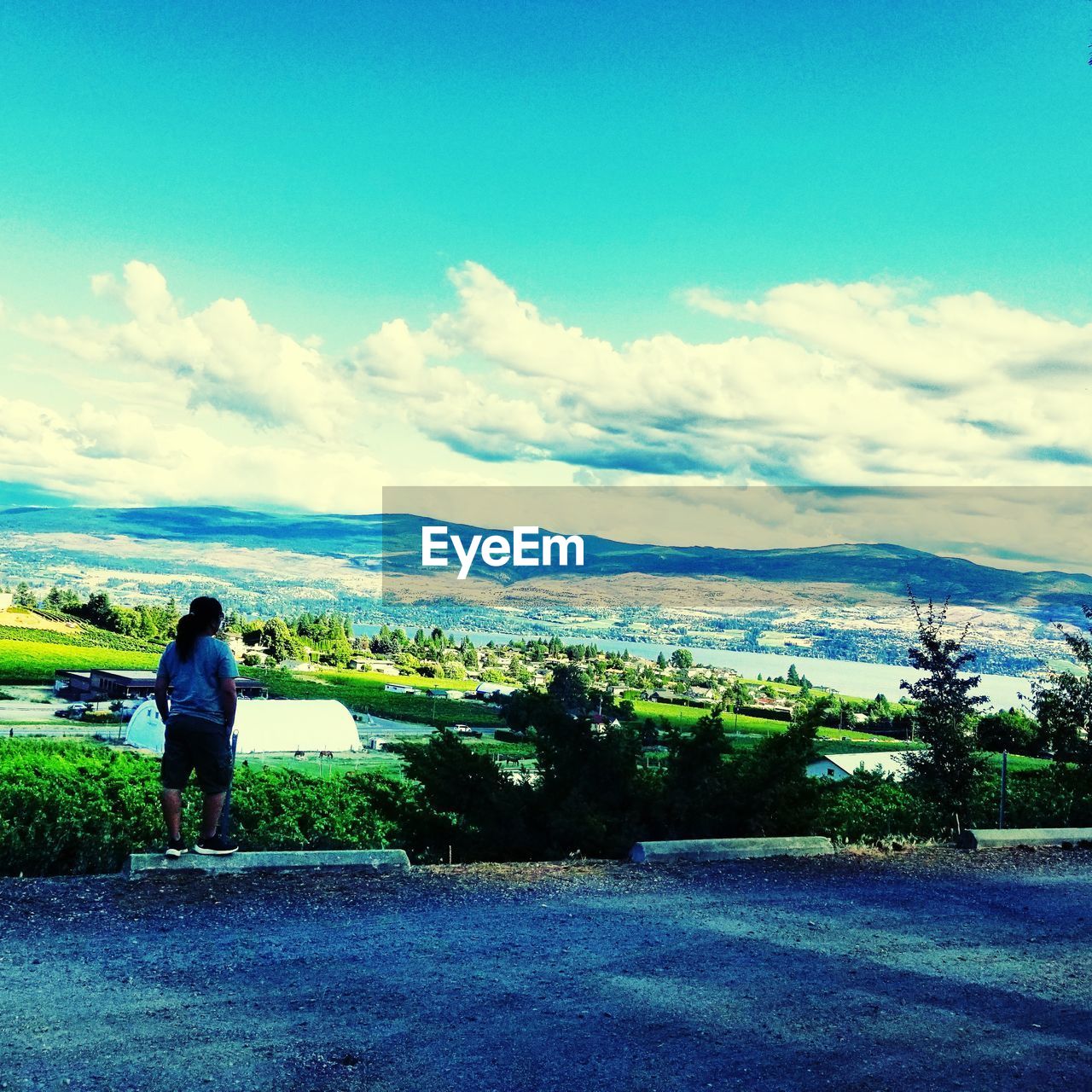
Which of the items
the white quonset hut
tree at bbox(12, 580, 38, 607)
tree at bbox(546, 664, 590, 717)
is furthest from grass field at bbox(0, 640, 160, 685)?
tree at bbox(546, 664, 590, 717)

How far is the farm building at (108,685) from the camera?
72.6m

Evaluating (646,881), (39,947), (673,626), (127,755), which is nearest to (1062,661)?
(646,881)

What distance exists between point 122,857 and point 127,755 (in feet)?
128

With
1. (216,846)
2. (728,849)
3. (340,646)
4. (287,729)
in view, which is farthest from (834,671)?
(340,646)

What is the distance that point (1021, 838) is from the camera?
9.62 meters

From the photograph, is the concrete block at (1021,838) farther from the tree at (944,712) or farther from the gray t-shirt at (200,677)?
the gray t-shirt at (200,677)

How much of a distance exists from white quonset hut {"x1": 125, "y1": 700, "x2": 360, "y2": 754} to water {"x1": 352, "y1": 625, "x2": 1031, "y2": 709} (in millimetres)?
10667

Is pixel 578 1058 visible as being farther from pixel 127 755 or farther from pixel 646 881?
pixel 127 755

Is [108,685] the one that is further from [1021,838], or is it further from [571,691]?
[1021,838]

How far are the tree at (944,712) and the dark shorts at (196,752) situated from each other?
1068cm

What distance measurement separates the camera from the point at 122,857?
24.8 ft

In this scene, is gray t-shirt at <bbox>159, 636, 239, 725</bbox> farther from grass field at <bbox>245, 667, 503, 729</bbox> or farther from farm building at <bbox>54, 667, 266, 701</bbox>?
farm building at <bbox>54, 667, 266, 701</bbox>

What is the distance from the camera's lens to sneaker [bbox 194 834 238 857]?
23.4 feet

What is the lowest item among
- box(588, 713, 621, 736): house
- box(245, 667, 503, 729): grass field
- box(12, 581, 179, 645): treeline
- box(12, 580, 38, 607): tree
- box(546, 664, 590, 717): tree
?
box(245, 667, 503, 729): grass field
